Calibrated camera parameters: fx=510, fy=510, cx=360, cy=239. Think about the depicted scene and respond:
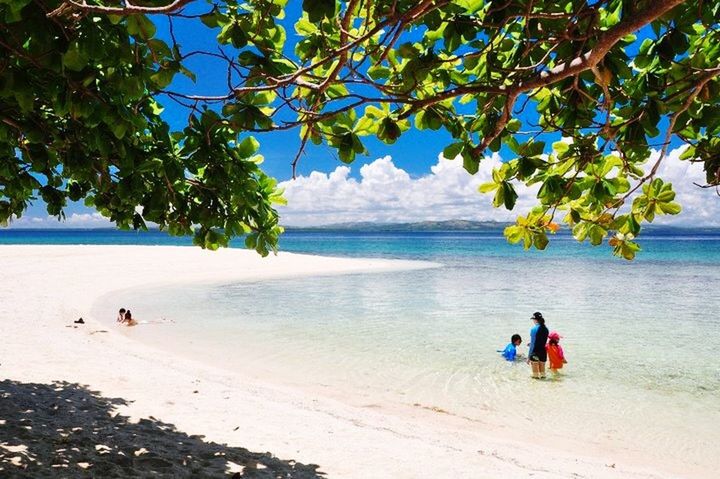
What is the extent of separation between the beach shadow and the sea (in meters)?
4.17

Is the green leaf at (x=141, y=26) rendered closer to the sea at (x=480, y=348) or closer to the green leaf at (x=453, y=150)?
the green leaf at (x=453, y=150)

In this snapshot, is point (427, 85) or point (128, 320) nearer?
point (427, 85)

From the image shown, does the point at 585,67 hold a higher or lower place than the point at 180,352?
higher

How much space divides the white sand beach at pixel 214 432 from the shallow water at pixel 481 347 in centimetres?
99

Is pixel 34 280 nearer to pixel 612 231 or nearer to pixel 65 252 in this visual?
pixel 65 252

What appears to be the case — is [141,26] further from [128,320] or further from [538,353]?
[128,320]

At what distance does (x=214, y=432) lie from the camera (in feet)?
22.7

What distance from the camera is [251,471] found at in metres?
5.62

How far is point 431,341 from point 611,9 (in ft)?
46.3

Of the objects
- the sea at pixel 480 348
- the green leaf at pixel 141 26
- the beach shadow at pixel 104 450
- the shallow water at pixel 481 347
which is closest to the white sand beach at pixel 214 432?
the beach shadow at pixel 104 450

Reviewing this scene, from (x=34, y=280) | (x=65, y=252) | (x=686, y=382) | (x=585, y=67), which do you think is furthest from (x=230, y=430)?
(x=65, y=252)

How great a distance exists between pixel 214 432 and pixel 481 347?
33.1ft

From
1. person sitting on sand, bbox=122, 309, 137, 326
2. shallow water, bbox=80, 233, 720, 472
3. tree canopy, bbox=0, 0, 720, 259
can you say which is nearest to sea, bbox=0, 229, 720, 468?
shallow water, bbox=80, 233, 720, 472

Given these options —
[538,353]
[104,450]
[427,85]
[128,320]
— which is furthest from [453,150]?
[128,320]
